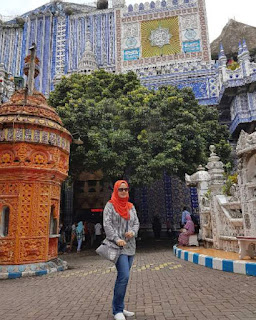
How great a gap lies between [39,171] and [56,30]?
1165 inches

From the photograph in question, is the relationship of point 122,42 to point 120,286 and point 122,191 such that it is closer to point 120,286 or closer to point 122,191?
point 122,191

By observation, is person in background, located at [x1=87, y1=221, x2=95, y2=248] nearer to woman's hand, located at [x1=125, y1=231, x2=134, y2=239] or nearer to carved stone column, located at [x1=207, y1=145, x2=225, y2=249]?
carved stone column, located at [x1=207, y1=145, x2=225, y2=249]

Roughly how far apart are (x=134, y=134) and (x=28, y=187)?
6.31 metres

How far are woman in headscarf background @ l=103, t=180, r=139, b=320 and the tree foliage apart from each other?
24.7ft

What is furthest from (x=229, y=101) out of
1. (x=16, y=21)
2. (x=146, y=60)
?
(x=16, y=21)

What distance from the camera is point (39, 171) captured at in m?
7.33

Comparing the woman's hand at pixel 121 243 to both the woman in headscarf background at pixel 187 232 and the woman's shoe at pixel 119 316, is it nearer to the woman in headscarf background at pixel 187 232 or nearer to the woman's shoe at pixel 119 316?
the woman's shoe at pixel 119 316

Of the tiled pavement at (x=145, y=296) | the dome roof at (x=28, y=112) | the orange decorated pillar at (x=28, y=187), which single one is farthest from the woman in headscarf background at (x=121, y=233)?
the dome roof at (x=28, y=112)

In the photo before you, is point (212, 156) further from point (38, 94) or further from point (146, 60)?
point (146, 60)

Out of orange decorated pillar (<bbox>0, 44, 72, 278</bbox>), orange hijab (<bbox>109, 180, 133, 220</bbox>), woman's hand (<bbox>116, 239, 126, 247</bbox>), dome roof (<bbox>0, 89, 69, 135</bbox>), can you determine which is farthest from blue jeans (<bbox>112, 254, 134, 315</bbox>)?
dome roof (<bbox>0, 89, 69, 135</bbox>)

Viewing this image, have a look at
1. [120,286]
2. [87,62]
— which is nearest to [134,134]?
[120,286]

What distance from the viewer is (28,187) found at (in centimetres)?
720

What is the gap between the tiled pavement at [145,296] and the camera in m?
3.44

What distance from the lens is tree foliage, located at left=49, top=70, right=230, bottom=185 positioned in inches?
448
